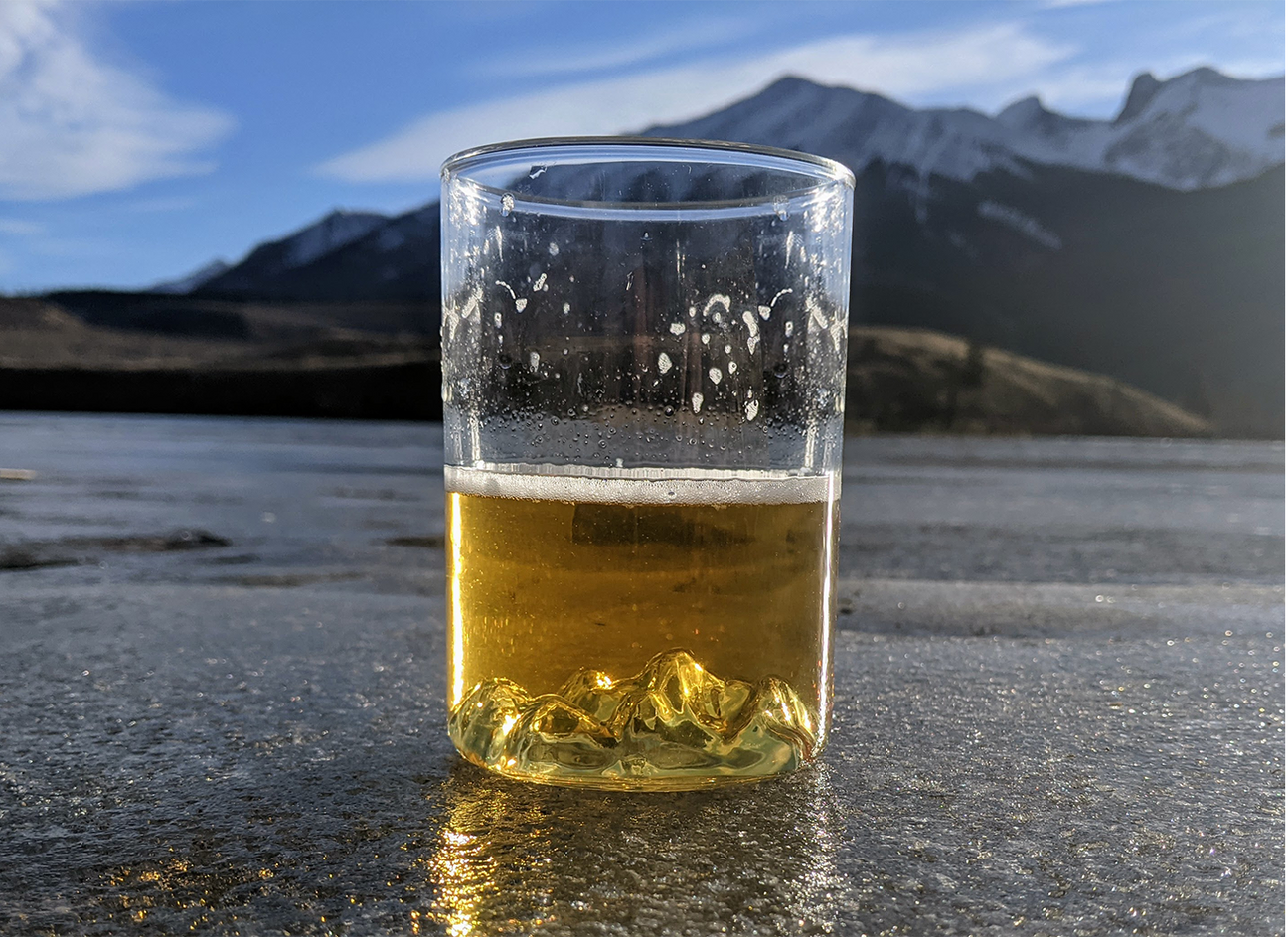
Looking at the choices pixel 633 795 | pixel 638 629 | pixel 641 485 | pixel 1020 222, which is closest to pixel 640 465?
pixel 641 485

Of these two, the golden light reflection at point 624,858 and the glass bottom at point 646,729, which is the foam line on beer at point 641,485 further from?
the golden light reflection at point 624,858

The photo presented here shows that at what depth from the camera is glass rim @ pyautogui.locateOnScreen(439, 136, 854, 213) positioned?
3.10 ft

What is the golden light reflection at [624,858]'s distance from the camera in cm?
68

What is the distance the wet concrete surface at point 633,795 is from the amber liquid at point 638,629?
0.04 meters

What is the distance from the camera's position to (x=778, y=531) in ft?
3.16

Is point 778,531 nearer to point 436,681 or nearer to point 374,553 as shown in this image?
point 436,681

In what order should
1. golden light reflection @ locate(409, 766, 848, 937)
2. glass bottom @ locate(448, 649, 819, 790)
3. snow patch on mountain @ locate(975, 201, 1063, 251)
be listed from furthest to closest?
1. snow patch on mountain @ locate(975, 201, 1063, 251)
2. glass bottom @ locate(448, 649, 819, 790)
3. golden light reflection @ locate(409, 766, 848, 937)

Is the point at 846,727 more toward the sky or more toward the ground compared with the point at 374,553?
more toward the sky

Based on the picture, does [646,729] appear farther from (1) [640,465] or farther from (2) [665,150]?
(2) [665,150]

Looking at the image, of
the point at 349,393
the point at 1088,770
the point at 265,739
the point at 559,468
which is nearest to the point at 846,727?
the point at 1088,770

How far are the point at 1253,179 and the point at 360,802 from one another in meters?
89.4

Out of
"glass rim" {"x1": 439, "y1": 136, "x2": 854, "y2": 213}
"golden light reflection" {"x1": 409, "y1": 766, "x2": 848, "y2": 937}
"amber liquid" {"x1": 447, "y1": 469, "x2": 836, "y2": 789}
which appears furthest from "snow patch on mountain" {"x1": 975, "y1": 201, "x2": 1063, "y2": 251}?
"golden light reflection" {"x1": 409, "y1": 766, "x2": 848, "y2": 937}

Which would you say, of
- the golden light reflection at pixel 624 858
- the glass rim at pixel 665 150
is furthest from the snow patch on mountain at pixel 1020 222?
the golden light reflection at pixel 624 858

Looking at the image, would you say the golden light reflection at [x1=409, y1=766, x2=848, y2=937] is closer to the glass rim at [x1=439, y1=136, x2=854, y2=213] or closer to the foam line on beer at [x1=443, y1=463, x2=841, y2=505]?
the foam line on beer at [x1=443, y1=463, x2=841, y2=505]
